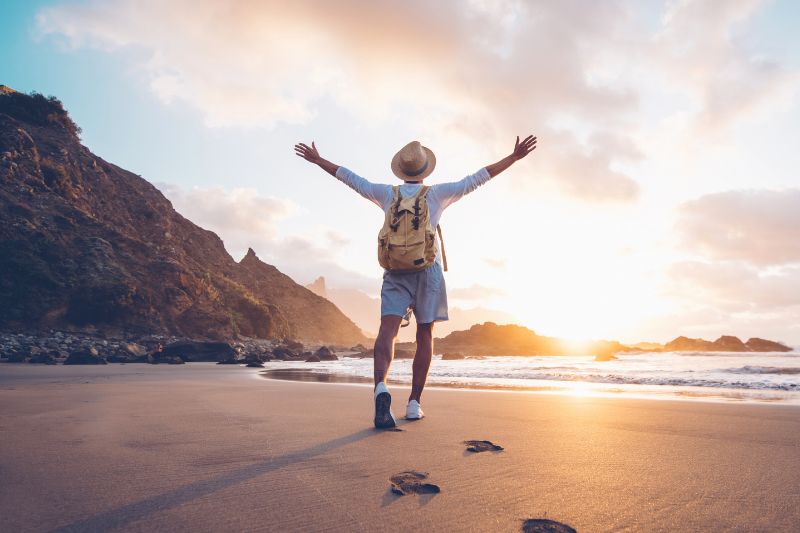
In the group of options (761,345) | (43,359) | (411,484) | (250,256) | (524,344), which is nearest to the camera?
(411,484)

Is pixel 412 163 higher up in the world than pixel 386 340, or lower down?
higher up

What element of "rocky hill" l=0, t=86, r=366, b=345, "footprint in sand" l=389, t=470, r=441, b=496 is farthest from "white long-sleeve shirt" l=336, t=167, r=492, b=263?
"rocky hill" l=0, t=86, r=366, b=345

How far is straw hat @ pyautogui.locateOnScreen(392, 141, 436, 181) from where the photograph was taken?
3848 mm

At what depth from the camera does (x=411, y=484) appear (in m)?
1.69

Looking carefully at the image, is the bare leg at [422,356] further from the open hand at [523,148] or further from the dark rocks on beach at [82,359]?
the dark rocks on beach at [82,359]

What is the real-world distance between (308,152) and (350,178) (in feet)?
1.38

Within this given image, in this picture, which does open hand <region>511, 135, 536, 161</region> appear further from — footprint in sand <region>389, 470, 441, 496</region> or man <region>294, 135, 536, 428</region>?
footprint in sand <region>389, 470, 441, 496</region>

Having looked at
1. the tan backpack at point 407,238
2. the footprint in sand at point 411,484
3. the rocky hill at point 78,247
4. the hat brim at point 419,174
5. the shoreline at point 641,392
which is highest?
the rocky hill at point 78,247

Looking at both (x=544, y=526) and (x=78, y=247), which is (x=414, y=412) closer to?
(x=544, y=526)

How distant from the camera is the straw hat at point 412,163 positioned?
12.6 feet

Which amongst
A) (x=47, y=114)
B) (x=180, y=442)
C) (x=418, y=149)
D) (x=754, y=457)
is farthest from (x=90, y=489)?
(x=47, y=114)

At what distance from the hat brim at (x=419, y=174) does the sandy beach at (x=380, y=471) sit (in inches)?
76.6

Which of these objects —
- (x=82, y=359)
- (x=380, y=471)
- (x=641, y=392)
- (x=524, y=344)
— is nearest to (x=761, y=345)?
(x=524, y=344)

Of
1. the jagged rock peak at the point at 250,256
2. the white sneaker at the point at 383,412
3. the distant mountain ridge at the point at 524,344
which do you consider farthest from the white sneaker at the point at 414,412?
the jagged rock peak at the point at 250,256
